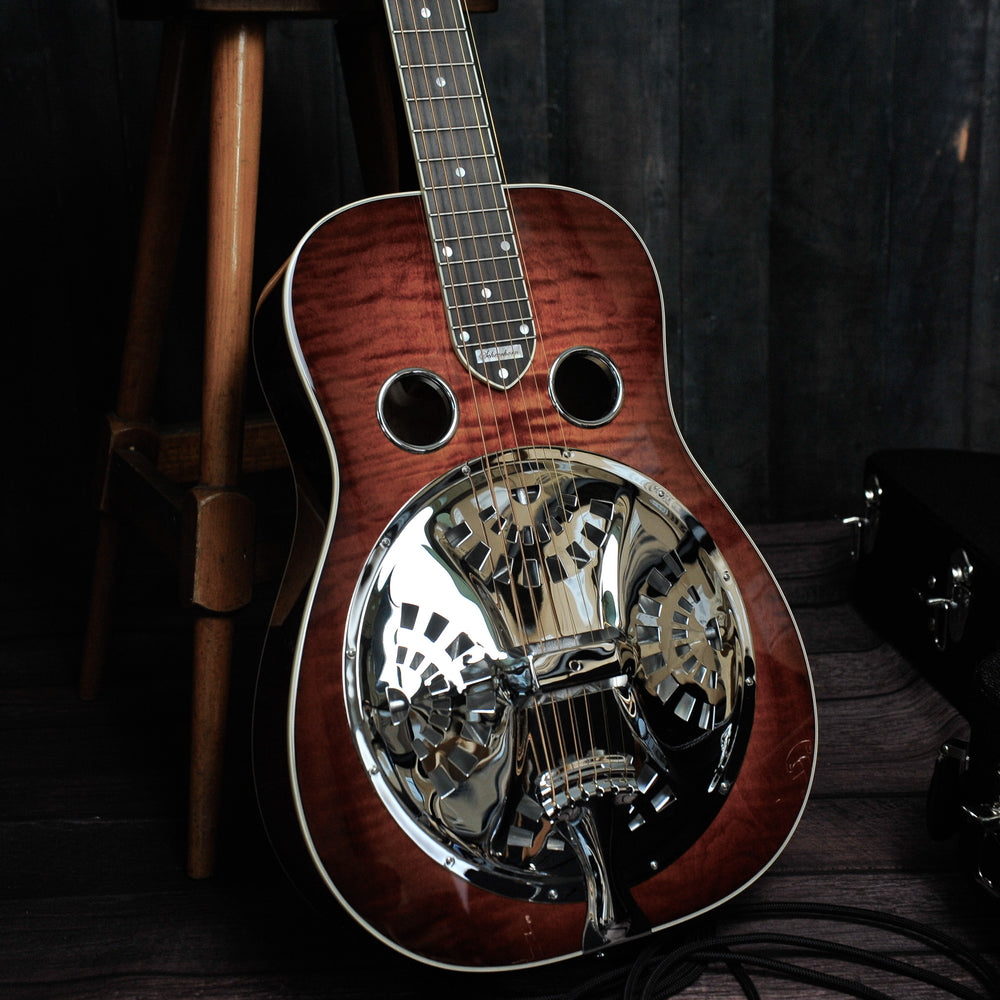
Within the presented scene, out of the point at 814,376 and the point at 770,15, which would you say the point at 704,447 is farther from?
the point at 770,15

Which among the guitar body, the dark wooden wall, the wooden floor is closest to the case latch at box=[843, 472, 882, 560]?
the wooden floor

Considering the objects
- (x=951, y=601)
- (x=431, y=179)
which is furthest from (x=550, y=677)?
(x=951, y=601)

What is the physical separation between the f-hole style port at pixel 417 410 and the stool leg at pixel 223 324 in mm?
148

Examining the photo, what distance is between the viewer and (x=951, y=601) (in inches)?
40.4

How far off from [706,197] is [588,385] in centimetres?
75

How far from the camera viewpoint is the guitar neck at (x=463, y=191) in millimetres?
794

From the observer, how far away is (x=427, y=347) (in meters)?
0.77

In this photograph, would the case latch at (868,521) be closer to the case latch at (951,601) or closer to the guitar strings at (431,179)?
the case latch at (951,601)

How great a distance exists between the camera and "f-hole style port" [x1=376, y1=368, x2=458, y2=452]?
0.75 meters

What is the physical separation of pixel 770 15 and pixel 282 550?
103 cm

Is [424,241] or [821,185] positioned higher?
[424,241]

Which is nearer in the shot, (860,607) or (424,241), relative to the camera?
(424,241)

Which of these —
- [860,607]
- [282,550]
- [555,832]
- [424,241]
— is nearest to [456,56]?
[424,241]

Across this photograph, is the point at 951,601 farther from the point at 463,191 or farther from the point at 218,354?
the point at 218,354
